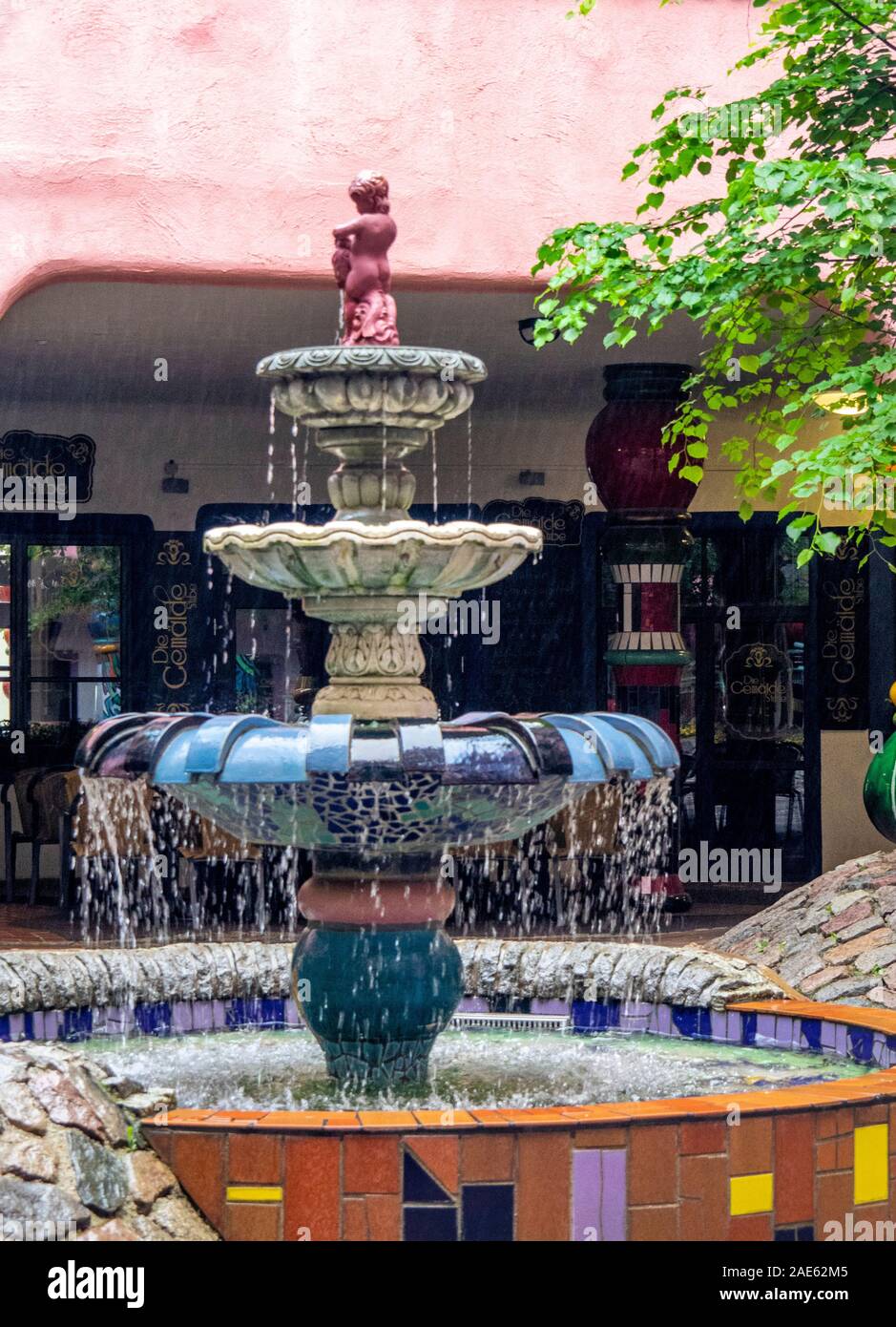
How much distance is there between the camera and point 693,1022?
20.6 ft

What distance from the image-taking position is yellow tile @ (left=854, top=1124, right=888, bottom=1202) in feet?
14.9

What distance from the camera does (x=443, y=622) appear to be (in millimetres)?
12648

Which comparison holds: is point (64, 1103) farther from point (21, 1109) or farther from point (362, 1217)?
point (362, 1217)

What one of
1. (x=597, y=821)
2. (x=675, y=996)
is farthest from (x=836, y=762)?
(x=675, y=996)

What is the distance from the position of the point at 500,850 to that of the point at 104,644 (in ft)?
11.2

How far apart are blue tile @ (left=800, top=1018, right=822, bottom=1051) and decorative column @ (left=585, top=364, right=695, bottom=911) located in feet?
15.5

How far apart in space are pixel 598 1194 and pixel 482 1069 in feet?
4.74

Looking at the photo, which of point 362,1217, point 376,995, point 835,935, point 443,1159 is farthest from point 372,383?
point 835,935

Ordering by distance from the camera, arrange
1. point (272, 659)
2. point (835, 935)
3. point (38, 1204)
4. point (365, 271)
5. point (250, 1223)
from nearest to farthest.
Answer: point (38, 1204), point (250, 1223), point (365, 271), point (835, 935), point (272, 659)

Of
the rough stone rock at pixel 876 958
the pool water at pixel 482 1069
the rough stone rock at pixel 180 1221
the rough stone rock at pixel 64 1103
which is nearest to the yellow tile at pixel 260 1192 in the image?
the rough stone rock at pixel 180 1221

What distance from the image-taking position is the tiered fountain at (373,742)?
488 centimetres

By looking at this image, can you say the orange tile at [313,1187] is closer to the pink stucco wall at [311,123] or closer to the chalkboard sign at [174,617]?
the pink stucco wall at [311,123]

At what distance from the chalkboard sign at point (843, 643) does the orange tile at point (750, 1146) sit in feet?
26.3

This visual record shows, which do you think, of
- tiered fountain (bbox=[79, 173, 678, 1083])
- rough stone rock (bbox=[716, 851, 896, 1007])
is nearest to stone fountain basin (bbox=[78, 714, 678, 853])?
tiered fountain (bbox=[79, 173, 678, 1083])
